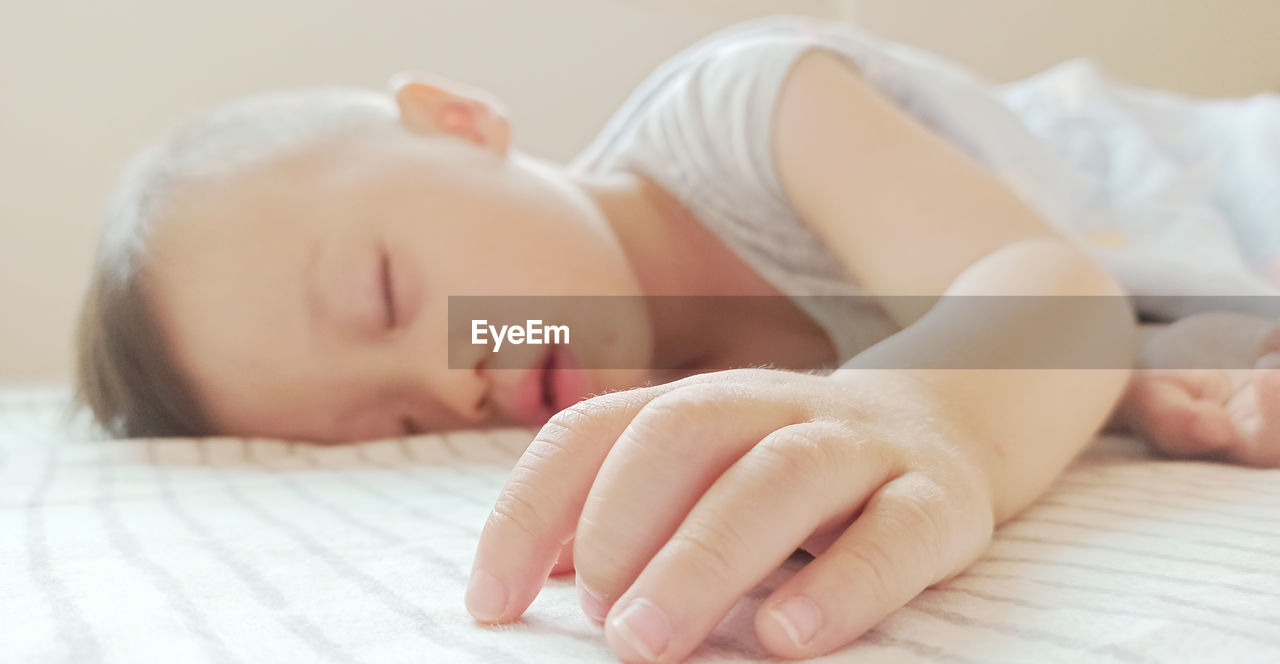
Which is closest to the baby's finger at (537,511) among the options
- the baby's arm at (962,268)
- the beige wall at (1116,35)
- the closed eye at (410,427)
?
the baby's arm at (962,268)

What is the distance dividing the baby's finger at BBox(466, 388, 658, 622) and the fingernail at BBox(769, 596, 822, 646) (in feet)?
0.23

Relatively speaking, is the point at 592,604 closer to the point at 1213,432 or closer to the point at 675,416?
the point at 675,416

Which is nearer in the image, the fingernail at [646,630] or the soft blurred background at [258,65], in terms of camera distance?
the fingernail at [646,630]

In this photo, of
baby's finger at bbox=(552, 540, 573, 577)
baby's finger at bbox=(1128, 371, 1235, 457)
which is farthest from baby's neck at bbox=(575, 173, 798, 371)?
baby's finger at bbox=(552, 540, 573, 577)

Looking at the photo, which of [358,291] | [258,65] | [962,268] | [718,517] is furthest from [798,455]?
[258,65]

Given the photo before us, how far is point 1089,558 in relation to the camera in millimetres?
295

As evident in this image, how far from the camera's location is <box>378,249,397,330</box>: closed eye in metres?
0.60

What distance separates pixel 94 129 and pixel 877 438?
1.21 meters

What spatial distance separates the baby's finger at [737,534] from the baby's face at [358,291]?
13.8 inches

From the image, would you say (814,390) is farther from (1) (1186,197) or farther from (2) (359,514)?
(1) (1186,197)

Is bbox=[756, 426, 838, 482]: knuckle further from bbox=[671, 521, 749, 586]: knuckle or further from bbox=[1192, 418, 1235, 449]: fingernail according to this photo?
bbox=[1192, 418, 1235, 449]: fingernail

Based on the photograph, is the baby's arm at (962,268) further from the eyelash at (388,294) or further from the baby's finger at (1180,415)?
the eyelash at (388,294)

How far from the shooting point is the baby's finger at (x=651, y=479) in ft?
0.79

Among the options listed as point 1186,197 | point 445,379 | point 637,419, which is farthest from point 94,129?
point 1186,197
